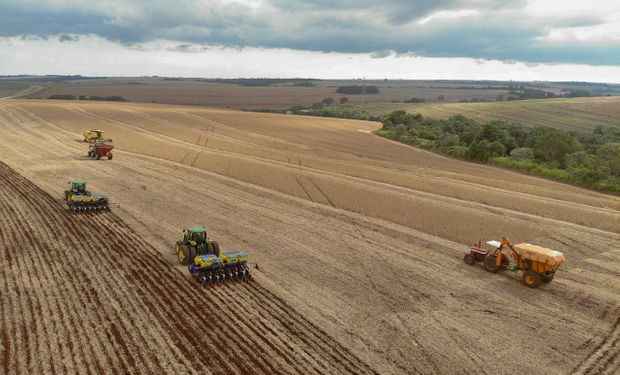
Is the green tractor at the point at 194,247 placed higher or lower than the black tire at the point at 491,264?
higher

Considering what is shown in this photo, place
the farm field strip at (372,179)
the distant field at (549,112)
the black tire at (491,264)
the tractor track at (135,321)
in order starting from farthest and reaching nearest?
the distant field at (549,112), the farm field strip at (372,179), the black tire at (491,264), the tractor track at (135,321)

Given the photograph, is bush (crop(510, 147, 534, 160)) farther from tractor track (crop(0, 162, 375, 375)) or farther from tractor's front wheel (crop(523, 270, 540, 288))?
tractor track (crop(0, 162, 375, 375))

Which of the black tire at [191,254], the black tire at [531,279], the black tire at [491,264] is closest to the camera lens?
the black tire at [531,279]

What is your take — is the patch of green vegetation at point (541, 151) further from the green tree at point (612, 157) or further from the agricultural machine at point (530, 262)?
the agricultural machine at point (530, 262)

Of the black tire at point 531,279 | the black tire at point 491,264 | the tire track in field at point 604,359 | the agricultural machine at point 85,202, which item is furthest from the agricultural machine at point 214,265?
the tire track in field at point 604,359

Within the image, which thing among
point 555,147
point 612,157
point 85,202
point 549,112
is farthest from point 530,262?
point 549,112

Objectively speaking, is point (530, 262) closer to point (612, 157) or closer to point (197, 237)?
point (197, 237)
